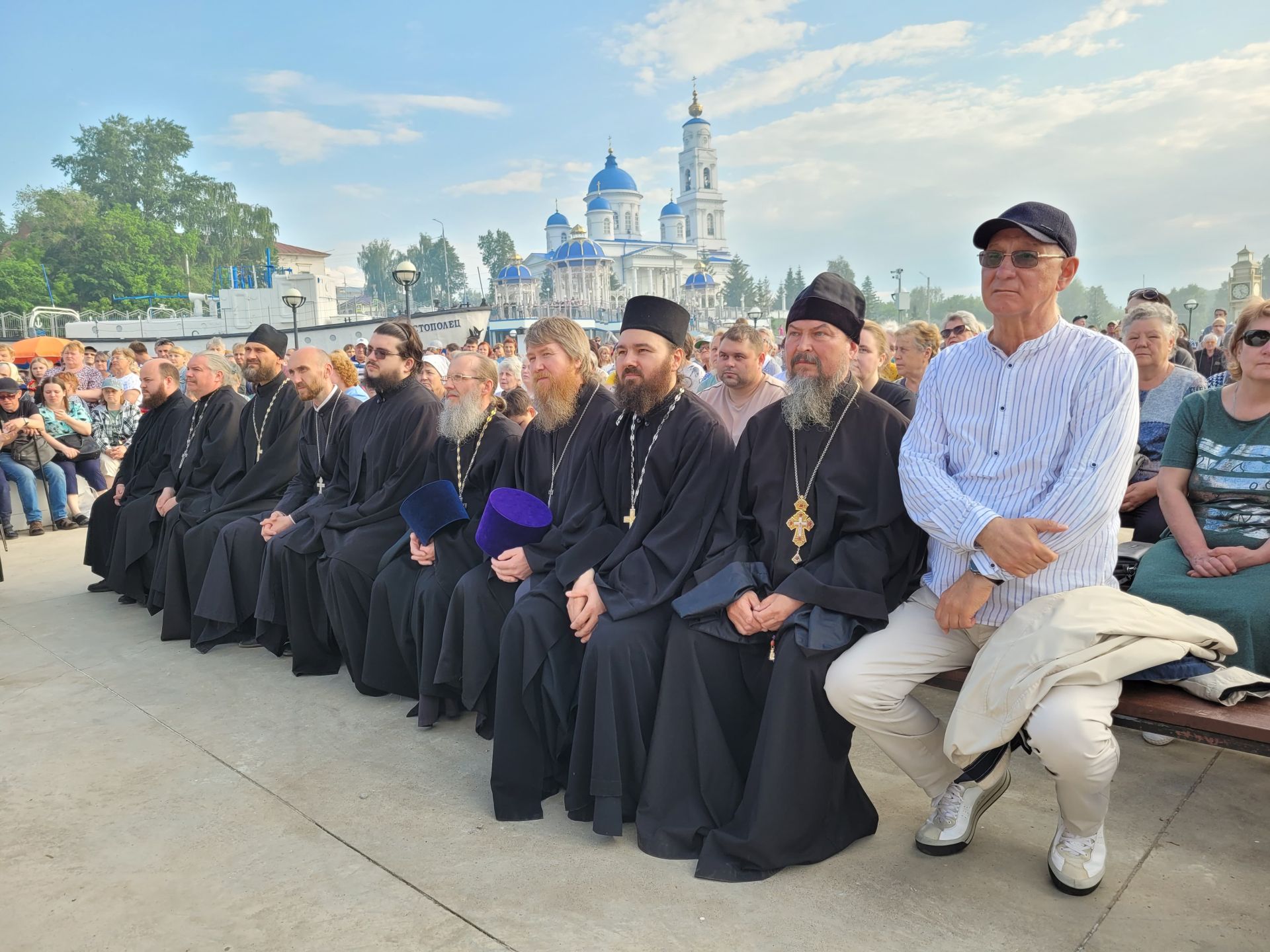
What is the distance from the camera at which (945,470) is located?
3.10 metres

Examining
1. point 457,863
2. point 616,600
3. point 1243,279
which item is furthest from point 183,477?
point 1243,279

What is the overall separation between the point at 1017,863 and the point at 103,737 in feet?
13.5

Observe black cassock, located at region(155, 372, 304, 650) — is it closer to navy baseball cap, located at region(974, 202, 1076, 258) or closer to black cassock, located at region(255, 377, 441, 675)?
black cassock, located at region(255, 377, 441, 675)

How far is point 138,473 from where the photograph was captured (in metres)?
7.09

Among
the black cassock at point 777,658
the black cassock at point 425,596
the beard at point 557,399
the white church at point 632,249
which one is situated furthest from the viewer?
the white church at point 632,249

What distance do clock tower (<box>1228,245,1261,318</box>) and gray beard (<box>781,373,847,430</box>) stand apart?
28161 mm

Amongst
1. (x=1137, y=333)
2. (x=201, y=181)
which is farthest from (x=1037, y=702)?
(x=201, y=181)

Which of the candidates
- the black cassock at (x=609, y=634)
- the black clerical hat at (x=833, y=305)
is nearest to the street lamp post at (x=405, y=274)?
the black cassock at (x=609, y=634)

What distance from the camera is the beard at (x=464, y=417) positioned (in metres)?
5.01

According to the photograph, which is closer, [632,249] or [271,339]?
[271,339]

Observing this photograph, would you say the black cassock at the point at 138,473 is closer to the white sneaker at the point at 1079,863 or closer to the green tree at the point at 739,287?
the white sneaker at the point at 1079,863

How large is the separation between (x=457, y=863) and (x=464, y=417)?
261 cm

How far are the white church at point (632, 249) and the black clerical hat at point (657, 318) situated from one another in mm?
69225

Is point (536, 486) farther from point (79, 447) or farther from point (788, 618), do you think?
point (79, 447)
